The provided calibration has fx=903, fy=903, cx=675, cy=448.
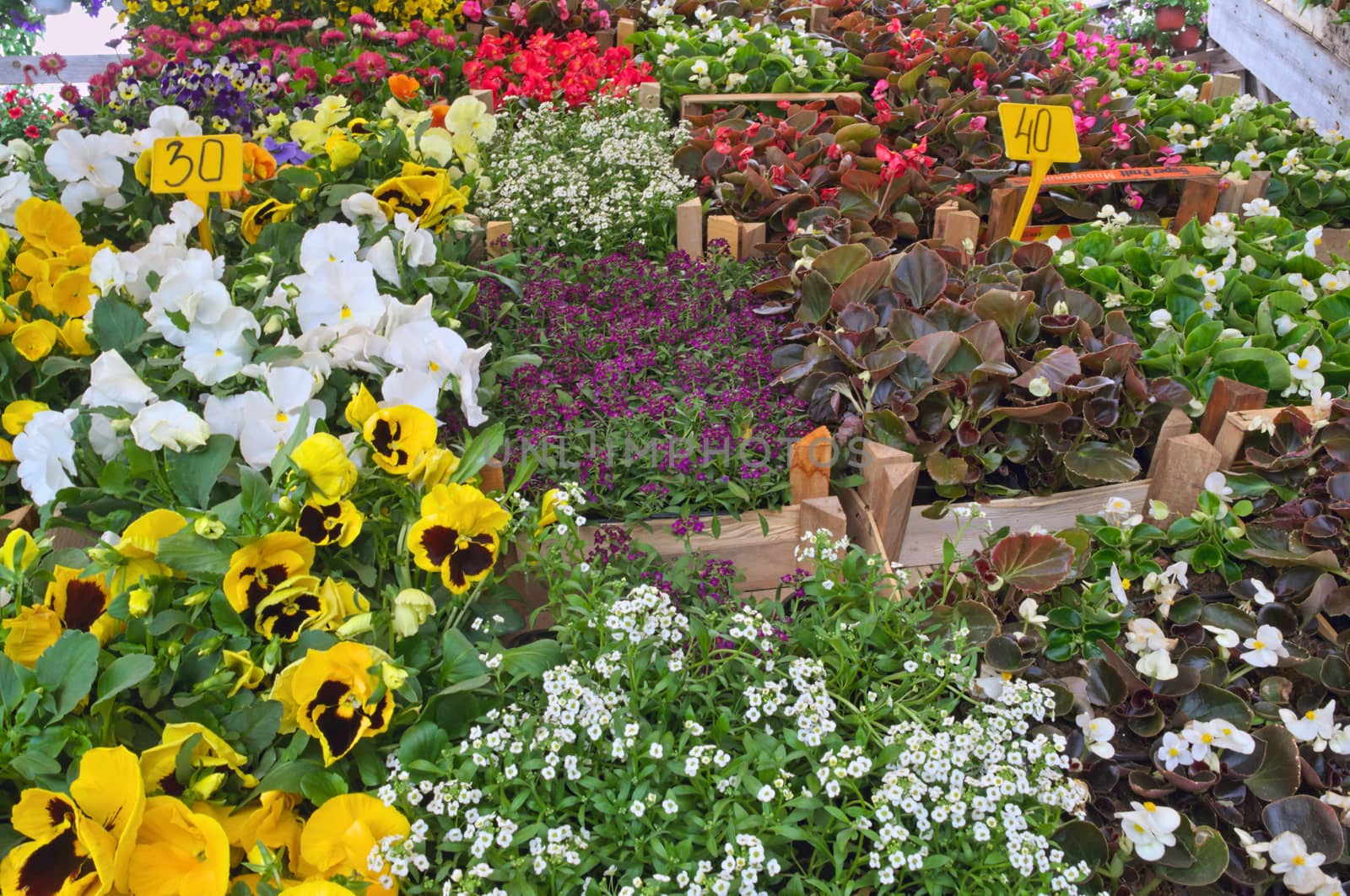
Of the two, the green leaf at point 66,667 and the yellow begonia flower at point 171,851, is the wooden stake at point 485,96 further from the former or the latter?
the yellow begonia flower at point 171,851

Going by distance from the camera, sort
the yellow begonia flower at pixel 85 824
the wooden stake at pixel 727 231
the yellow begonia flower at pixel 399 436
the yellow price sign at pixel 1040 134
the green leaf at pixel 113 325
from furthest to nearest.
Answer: the wooden stake at pixel 727 231 → the yellow price sign at pixel 1040 134 → the green leaf at pixel 113 325 → the yellow begonia flower at pixel 399 436 → the yellow begonia flower at pixel 85 824

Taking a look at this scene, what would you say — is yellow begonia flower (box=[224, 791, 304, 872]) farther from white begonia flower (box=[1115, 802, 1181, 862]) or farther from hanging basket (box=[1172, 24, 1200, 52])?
hanging basket (box=[1172, 24, 1200, 52])

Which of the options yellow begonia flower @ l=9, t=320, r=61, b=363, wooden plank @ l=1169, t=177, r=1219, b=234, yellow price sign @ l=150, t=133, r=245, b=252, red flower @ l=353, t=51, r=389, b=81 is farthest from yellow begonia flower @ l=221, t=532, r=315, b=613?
wooden plank @ l=1169, t=177, r=1219, b=234

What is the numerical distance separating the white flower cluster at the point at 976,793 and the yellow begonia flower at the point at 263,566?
710mm

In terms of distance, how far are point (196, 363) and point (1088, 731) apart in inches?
57.7

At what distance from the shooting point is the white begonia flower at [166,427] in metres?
1.23

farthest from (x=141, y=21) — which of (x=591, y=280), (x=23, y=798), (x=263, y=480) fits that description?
(x=23, y=798)

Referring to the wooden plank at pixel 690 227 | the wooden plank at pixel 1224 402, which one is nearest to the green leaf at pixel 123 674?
the wooden plank at pixel 690 227

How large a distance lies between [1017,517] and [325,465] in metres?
1.26

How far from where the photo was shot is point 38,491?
4.34 feet

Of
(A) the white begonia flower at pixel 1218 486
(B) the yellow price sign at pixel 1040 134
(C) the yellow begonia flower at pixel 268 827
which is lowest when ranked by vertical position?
(C) the yellow begonia flower at pixel 268 827

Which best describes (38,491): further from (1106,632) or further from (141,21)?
(141,21)

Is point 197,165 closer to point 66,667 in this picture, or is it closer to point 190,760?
point 66,667

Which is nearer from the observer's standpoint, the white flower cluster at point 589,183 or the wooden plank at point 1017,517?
the wooden plank at point 1017,517
